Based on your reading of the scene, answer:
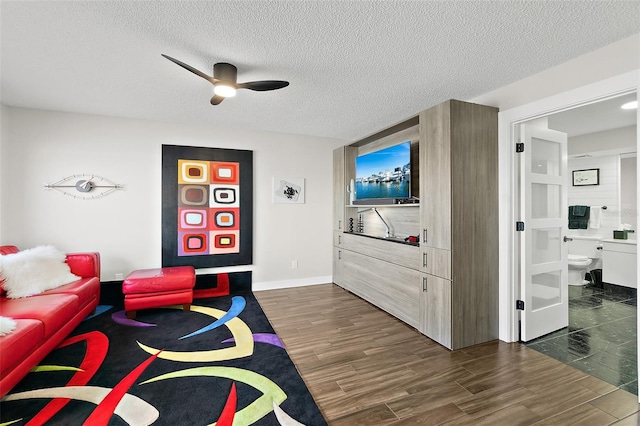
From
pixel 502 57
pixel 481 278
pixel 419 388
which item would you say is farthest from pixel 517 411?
pixel 502 57

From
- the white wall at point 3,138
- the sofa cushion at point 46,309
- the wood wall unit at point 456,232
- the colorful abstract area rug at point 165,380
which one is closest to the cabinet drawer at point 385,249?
the wood wall unit at point 456,232

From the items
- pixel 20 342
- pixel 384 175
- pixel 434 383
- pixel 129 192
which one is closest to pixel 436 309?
pixel 434 383

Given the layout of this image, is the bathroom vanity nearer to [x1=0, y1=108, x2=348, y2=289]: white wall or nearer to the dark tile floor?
the dark tile floor

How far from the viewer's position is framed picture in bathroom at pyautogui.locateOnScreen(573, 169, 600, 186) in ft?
16.0

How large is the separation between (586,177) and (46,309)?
7579 mm

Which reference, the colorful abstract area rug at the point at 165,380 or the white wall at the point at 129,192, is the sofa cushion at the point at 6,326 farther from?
the white wall at the point at 129,192

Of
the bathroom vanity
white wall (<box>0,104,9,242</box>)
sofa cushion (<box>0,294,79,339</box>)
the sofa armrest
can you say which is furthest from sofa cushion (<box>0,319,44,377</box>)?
the bathroom vanity

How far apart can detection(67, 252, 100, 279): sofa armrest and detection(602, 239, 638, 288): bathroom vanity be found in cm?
725

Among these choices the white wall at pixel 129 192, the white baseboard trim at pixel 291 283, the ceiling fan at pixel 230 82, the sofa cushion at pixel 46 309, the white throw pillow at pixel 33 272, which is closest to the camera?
the sofa cushion at pixel 46 309

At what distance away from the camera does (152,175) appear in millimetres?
4008

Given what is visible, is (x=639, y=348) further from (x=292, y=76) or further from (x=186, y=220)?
(x=186, y=220)

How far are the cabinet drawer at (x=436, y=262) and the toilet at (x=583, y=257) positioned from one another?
332 centimetres

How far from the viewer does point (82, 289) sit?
2902mm

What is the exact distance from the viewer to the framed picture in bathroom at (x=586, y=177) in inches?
192
